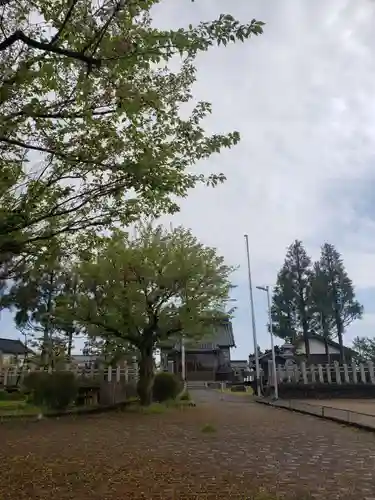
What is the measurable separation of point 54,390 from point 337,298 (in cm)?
2553

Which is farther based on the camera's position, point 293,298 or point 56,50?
point 293,298

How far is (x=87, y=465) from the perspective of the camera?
283 inches

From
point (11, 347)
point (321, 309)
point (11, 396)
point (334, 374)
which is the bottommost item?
point (11, 396)

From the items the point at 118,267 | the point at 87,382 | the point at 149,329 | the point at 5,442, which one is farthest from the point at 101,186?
the point at 87,382

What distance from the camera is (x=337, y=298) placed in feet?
120

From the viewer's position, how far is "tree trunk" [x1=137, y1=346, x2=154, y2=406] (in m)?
18.9

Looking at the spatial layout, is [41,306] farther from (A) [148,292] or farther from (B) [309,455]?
(B) [309,455]

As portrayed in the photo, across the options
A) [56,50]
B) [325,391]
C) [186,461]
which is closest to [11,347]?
[325,391]

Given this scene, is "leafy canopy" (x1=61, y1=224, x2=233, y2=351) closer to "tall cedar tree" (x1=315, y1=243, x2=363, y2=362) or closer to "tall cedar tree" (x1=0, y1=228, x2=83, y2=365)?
"tall cedar tree" (x1=0, y1=228, x2=83, y2=365)

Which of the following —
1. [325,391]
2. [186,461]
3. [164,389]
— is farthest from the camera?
[325,391]

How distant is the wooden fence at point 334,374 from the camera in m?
25.6

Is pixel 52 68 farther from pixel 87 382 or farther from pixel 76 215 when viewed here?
pixel 87 382

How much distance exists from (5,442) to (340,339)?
104 feet

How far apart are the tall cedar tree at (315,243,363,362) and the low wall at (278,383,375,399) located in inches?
469
